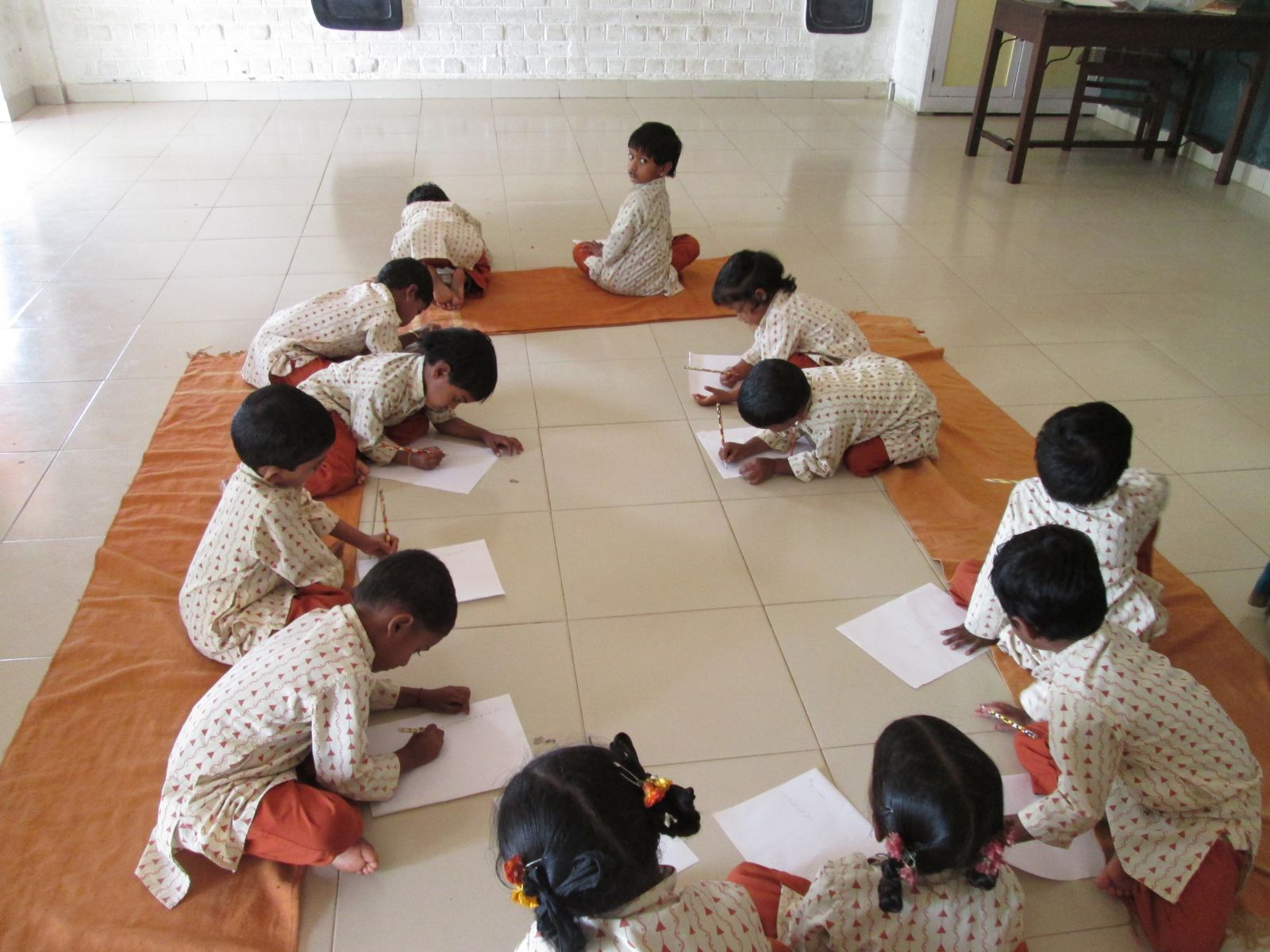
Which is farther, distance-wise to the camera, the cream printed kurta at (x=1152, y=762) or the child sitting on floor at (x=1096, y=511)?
the child sitting on floor at (x=1096, y=511)

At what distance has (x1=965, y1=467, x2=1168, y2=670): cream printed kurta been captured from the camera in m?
1.92

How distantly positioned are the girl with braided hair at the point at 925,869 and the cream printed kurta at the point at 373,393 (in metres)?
1.69

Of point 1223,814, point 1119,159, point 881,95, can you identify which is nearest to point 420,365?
point 1223,814

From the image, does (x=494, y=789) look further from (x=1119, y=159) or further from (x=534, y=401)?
(x=1119, y=159)

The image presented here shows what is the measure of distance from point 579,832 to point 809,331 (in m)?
2.09

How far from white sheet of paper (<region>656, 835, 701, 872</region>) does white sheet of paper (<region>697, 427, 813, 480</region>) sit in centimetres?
120

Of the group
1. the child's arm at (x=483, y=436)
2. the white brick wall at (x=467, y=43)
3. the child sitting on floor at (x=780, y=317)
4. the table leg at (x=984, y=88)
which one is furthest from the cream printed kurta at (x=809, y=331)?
the white brick wall at (x=467, y=43)

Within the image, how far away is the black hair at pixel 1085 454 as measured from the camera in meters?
1.86

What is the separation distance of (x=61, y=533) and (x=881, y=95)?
5927mm

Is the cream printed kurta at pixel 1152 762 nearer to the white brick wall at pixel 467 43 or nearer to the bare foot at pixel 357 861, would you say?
the bare foot at pixel 357 861

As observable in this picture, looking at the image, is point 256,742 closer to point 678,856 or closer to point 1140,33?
point 678,856

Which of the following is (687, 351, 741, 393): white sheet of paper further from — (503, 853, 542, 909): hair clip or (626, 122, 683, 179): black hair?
(503, 853, 542, 909): hair clip

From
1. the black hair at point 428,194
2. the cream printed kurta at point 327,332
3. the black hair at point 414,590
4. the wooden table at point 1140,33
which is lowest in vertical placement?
the cream printed kurta at point 327,332

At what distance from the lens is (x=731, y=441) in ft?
9.13
